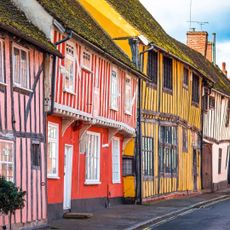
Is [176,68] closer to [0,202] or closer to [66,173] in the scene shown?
[66,173]

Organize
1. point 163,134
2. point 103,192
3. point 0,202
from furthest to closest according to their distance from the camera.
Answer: point 163,134, point 103,192, point 0,202

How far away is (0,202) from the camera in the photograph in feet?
45.5

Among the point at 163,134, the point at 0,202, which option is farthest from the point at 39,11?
the point at 163,134

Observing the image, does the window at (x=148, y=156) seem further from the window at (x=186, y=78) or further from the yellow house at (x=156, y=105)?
the window at (x=186, y=78)

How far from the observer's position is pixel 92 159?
2320 cm

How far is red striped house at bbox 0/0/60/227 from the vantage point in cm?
1580

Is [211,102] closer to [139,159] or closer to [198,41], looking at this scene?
[198,41]

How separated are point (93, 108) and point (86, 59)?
1.49 metres

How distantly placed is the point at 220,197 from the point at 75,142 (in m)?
14.2

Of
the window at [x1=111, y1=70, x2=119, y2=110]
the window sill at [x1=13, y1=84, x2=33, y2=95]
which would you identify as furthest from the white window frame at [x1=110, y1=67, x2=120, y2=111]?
the window sill at [x1=13, y1=84, x2=33, y2=95]

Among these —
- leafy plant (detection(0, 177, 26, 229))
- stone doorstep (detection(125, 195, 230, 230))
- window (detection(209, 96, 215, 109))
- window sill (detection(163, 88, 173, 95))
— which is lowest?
stone doorstep (detection(125, 195, 230, 230))

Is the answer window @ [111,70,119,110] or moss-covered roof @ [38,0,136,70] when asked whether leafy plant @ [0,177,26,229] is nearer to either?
moss-covered roof @ [38,0,136,70]

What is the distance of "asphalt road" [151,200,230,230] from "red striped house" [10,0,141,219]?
10.1ft

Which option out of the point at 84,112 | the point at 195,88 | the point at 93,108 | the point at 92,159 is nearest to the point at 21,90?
the point at 84,112
